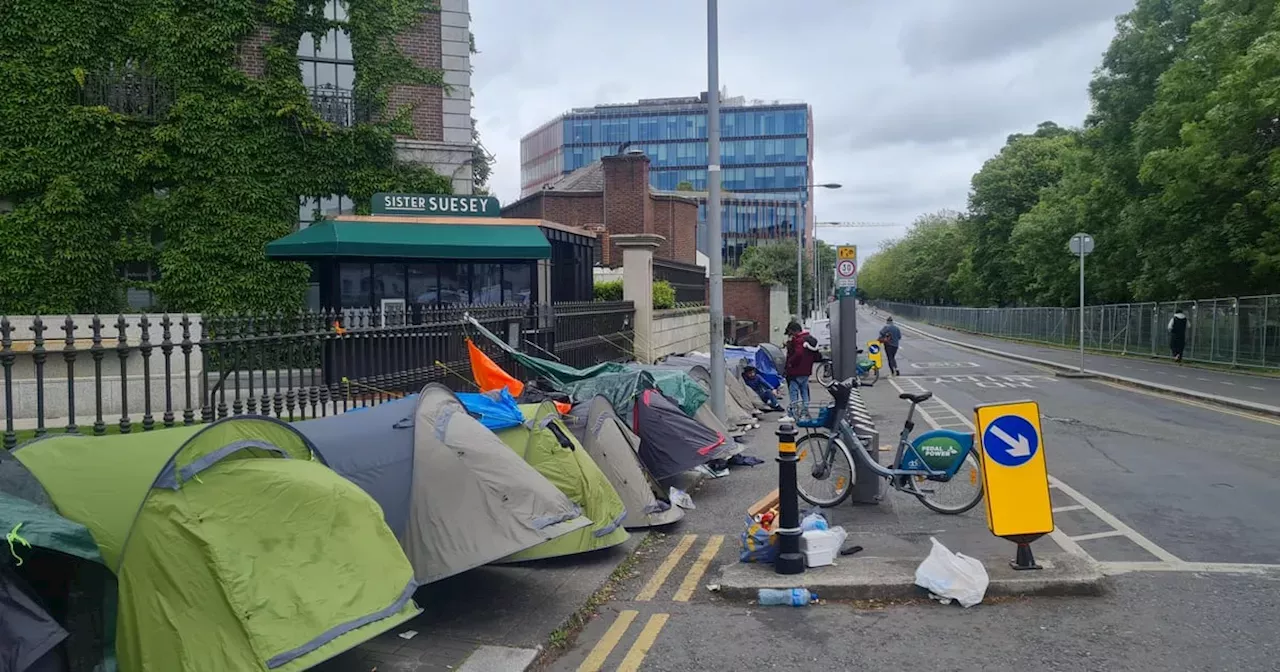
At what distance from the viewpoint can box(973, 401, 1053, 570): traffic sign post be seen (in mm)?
6523

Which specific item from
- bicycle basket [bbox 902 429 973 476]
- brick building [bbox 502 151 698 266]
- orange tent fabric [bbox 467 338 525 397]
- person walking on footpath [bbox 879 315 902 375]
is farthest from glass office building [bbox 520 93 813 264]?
bicycle basket [bbox 902 429 973 476]

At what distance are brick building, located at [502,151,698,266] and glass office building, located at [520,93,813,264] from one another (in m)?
72.3

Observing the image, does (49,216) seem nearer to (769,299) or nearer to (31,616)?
(31,616)

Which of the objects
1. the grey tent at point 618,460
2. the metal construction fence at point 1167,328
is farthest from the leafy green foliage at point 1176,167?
the grey tent at point 618,460

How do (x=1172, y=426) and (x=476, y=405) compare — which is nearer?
(x=476, y=405)

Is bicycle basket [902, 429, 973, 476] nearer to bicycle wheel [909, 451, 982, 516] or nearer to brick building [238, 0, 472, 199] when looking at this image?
bicycle wheel [909, 451, 982, 516]

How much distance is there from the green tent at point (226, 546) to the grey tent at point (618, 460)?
11.0 feet

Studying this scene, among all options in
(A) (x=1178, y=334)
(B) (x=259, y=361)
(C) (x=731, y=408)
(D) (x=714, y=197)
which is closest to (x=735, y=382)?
(C) (x=731, y=408)

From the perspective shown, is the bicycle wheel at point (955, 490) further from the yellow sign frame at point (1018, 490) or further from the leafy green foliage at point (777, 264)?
the leafy green foliage at point (777, 264)

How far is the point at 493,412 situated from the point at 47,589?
Answer: 10.7ft

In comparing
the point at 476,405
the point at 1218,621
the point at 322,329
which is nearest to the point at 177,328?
the point at 322,329

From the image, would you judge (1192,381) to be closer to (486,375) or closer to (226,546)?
(486,375)

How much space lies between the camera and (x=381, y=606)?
4.48 m

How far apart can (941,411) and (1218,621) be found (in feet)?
39.3
